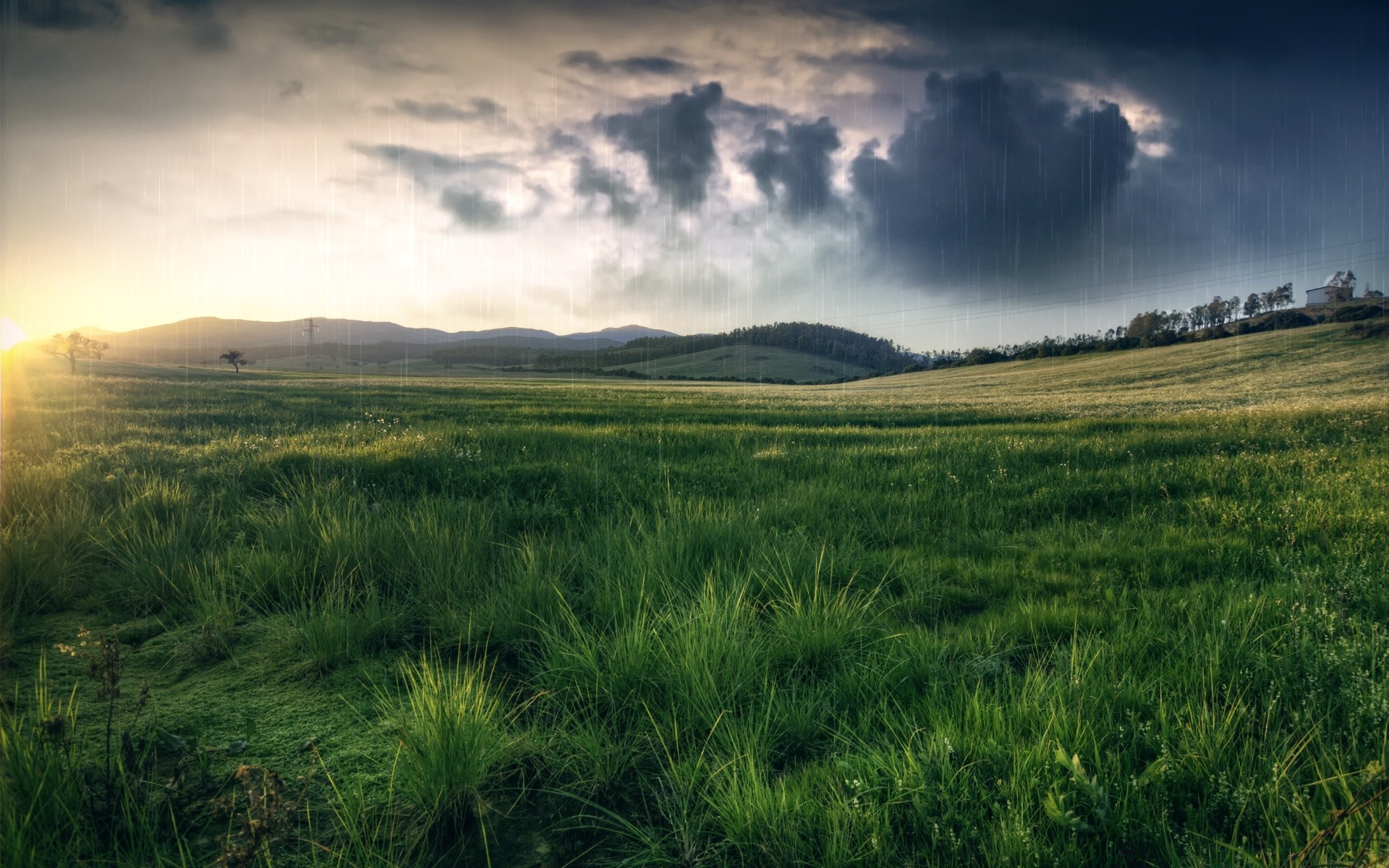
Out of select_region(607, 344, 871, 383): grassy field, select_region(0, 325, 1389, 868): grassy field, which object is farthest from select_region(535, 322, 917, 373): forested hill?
select_region(0, 325, 1389, 868): grassy field

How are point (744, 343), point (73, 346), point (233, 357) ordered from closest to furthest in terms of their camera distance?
point (73, 346) → point (233, 357) → point (744, 343)

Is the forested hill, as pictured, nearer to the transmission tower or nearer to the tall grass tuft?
the transmission tower

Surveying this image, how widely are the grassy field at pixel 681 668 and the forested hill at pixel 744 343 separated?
115462mm

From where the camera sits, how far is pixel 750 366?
112 meters

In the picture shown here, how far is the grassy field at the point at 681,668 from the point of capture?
2104 millimetres

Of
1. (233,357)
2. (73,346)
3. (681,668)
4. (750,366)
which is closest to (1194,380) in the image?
(681,668)

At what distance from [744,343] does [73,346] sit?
112 m

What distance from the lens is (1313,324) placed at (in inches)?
2297

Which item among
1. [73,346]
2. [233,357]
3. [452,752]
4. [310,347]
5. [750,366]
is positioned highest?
[310,347]

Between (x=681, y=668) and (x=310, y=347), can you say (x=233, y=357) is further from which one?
(x=681, y=668)

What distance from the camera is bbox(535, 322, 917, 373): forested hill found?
12912 centimetres

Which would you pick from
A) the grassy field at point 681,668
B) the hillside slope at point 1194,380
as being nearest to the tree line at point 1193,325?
the hillside slope at point 1194,380

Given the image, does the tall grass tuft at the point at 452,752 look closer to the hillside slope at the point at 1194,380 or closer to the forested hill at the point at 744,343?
the hillside slope at the point at 1194,380

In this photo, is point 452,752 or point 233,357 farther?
point 233,357
